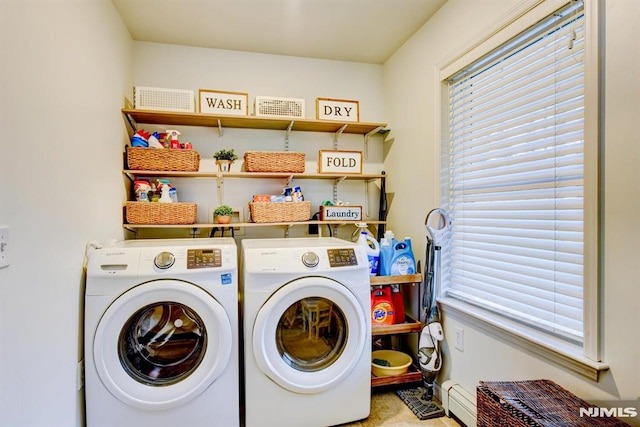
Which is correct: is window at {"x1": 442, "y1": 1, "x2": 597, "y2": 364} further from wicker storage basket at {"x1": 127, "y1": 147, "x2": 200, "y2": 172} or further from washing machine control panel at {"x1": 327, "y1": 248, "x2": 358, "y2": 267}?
wicker storage basket at {"x1": 127, "y1": 147, "x2": 200, "y2": 172}

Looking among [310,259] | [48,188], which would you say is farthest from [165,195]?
[310,259]

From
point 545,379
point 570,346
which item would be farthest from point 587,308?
point 545,379

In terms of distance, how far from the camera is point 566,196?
133 centimetres

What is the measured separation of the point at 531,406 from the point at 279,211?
1.72 metres

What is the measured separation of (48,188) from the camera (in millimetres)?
1302

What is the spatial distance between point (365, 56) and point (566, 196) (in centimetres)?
197

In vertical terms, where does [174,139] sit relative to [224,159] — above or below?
above

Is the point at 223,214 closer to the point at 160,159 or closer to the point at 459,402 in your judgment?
the point at 160,159

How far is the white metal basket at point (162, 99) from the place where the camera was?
2.20m

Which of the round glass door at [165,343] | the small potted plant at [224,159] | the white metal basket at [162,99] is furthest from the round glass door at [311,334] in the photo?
the white metal basket at [162,99]

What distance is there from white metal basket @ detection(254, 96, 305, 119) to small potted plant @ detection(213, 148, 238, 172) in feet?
1.15

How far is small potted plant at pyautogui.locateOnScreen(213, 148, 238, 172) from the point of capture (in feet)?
7.88

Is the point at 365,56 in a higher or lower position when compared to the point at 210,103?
higher

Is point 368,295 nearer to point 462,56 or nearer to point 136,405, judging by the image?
point 136,405
